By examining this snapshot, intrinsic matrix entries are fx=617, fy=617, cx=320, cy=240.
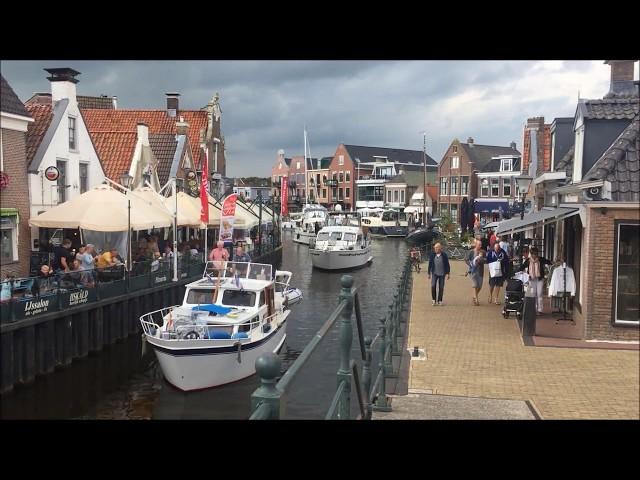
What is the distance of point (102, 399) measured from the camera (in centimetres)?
916

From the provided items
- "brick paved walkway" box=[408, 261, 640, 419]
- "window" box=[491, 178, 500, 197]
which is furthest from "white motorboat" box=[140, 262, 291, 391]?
"brick paved walkway" box=[408, 261, 640, 419]

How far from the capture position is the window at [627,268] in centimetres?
187

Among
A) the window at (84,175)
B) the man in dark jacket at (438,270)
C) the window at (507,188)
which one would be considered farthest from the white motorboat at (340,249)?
the window at (507,188)

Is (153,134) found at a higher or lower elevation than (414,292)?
higher

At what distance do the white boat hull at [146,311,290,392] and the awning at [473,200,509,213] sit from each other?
4.17 metres

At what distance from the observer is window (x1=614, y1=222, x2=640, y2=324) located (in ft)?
6.13

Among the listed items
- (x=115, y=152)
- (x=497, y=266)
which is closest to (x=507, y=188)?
(x=497, y=266)

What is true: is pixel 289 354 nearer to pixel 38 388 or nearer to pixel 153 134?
pixel 38 388

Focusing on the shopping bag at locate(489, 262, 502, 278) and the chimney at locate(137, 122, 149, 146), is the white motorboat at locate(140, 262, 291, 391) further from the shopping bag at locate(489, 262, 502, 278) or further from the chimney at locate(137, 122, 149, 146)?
the shopping bag at locate(489, 262, 502, 278)

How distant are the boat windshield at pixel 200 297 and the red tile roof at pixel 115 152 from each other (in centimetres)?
519

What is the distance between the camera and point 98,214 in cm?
1070
